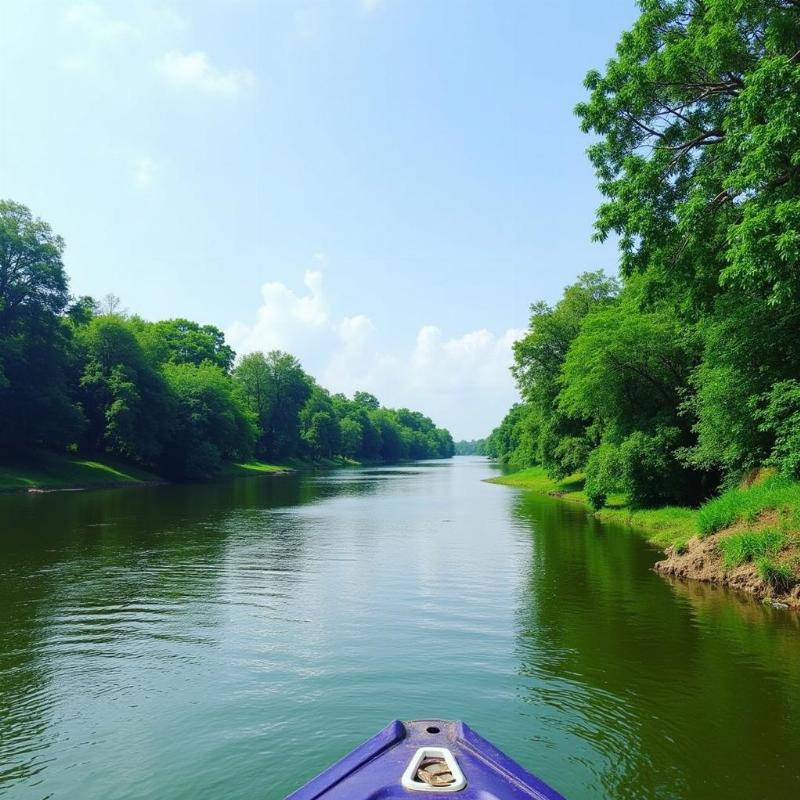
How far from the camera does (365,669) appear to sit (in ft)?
34.5

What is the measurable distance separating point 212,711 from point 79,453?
6054 cm

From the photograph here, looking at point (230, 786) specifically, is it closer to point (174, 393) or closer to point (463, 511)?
point (463, 511)

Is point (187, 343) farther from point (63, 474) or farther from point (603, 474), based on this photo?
point (603, 474)

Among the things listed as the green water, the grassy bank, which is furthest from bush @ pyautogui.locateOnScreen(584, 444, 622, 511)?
the grassy bank

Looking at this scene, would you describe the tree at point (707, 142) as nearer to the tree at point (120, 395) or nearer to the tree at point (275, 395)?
the tree at point (120, 395)

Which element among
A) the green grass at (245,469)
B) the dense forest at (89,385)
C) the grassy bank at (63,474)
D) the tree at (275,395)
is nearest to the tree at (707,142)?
the grassy bank at (63,474)

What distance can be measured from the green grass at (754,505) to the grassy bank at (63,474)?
1833 inches

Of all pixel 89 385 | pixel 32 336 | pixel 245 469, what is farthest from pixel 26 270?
pixel 245 469

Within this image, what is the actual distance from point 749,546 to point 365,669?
11304 millimetres

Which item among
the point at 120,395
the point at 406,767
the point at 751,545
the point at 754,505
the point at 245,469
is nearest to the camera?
the point at 406,767

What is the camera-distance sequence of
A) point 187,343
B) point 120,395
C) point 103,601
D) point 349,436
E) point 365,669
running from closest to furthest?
1. point 365,669
2. point 103,601
3. point 120,395
4. point 187,343
5. point 349,436

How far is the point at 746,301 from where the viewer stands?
18.3 metres

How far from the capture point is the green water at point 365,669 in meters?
7.27

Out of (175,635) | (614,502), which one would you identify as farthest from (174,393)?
(175,635)
